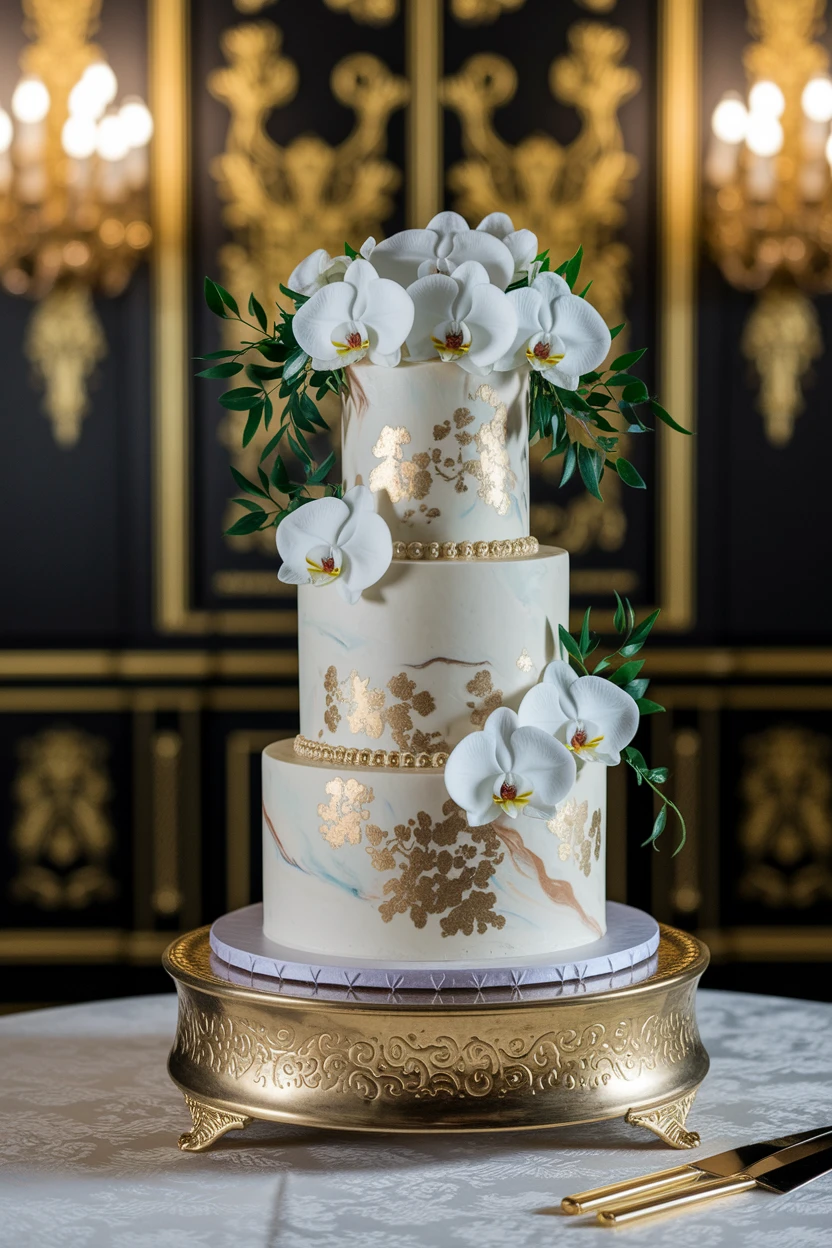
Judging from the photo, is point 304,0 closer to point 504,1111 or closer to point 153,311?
point 153,311

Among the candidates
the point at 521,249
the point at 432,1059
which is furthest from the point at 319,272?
A: the point at 432,1059

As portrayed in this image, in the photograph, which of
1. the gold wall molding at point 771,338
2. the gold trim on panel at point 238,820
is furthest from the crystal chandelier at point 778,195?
the gold trim on panel at point 238,820

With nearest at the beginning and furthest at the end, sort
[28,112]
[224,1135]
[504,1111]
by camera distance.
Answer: [504,1111]
[224,1135]
[28,112]

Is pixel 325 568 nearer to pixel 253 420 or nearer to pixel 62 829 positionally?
pixel 253 420

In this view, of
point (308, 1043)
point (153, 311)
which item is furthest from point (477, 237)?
point (153, 311)

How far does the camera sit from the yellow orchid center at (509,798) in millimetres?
1568

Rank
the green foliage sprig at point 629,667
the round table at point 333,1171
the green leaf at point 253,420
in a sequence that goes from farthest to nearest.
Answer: the green leaf at point 253,420 < the green foliage sprig at point 629,667 < the round table at point 333,1171

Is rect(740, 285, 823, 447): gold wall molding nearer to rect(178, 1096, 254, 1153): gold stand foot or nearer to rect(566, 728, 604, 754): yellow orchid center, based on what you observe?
rect(566, 728, 604, 754): yellow orchid center

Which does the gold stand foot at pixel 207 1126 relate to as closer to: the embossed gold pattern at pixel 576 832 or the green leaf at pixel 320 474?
the embossed gold pattern at pixel 576 832

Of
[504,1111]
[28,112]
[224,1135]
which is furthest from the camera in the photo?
[28,112]

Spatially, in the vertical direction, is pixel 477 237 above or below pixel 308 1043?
above

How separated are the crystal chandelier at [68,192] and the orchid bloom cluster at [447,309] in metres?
2.42

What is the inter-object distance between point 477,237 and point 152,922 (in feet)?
8.97

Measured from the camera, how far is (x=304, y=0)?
395 centimetres
